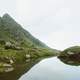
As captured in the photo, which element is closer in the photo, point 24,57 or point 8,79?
point 8,79

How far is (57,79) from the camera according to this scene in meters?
84.6

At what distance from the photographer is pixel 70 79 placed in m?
85.4

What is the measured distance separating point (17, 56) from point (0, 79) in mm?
104559

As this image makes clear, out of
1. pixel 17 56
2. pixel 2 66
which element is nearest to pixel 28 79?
pixel 2 66

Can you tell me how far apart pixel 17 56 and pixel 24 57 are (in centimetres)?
815

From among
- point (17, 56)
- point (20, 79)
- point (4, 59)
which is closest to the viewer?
point (20, 79)

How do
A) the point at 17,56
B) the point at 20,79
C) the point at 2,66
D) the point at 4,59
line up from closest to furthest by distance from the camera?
the point at 20,79
the point at 2,66
the point at 4,59
the point at 17,56

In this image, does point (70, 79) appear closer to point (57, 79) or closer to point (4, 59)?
point (57, 79)

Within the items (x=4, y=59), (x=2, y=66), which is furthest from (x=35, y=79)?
(x=4, y=59)

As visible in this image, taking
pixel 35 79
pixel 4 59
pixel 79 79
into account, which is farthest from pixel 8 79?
pixel 4 59

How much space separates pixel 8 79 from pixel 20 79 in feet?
13.5

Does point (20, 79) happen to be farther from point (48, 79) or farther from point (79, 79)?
point (79, 79)

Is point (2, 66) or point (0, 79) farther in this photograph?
point (2, 66)

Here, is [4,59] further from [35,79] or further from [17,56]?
[35,79]
